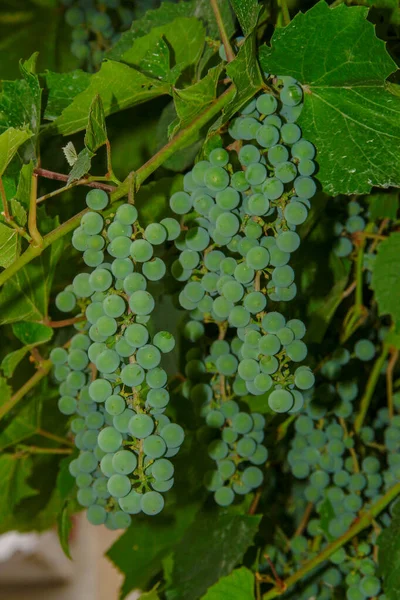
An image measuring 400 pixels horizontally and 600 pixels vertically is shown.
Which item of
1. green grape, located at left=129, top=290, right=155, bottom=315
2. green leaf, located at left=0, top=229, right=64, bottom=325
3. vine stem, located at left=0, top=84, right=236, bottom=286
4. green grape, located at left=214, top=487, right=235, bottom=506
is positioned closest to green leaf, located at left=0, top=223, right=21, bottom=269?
vine stem, located at left=0, top=84, right=236, bottom=286

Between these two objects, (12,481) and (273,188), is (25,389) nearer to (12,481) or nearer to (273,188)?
(12,481)

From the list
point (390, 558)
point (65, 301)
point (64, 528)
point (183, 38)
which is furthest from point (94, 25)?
point (390, 558)

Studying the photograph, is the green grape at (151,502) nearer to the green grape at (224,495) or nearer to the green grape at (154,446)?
the green grape at (154,446)

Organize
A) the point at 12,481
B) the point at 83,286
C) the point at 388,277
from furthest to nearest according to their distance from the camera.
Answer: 1. the point at 12,481
2. the point at 388,277
3. the point at 83,286

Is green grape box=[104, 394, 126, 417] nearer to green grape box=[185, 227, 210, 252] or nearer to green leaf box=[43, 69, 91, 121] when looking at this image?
green grape box=[185, 227, 210, 252]

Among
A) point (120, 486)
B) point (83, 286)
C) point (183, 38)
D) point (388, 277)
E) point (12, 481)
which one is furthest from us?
point (12, 481)
